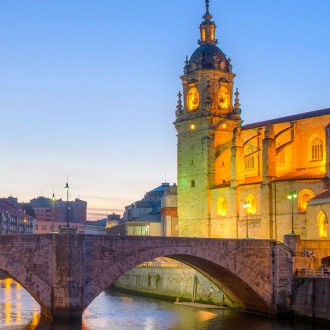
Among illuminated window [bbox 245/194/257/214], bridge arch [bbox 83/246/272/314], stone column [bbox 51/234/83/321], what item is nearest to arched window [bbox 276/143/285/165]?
illuminated window [bbox 245/194/257/214]

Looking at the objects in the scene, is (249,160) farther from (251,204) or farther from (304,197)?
(304,197)

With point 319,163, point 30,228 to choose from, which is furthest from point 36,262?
point 30,228

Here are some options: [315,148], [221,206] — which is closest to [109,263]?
[315,148]

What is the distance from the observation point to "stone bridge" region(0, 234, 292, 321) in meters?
45.6

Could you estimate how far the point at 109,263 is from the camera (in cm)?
4750

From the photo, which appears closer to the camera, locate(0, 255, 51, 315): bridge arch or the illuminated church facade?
locate(0, 255, 51, 315): bridge arch

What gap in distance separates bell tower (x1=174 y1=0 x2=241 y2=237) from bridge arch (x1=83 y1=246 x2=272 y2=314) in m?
29.3

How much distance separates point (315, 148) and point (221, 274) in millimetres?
27879

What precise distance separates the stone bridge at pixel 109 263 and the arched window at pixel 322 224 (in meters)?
16.2

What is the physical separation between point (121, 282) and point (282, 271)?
108ft

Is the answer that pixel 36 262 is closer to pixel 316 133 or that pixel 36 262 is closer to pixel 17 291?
pixel 17 291

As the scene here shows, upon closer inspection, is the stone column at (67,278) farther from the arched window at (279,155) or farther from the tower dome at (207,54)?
the tower dome at (207,54)

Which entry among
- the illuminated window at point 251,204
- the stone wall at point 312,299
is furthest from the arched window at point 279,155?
the stone wall at point 312,299

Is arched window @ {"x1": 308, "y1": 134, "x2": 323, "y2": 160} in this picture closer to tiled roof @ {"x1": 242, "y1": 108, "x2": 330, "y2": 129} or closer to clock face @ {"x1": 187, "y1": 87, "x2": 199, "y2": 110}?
tiled roof @ {"x1": 242, "y1": 108, "x2": 330, "y2": 129}
